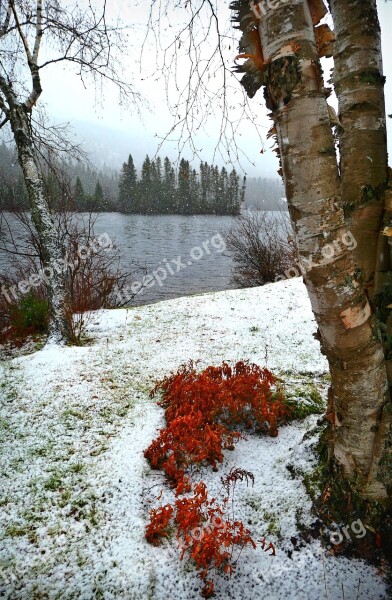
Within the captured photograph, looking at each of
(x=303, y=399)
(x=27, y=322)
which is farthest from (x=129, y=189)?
(x=303, y=399)

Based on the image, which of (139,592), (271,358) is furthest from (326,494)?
(271,358)

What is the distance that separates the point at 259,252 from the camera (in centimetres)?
1639

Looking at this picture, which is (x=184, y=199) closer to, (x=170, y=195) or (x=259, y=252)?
(x=170, y=195)

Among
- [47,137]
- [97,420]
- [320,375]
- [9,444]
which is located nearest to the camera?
[9,444]

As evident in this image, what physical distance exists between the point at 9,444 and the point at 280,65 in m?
4.01

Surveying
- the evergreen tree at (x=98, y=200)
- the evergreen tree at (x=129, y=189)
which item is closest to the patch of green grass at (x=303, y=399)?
the evergreen tree at (x=98, y=200)

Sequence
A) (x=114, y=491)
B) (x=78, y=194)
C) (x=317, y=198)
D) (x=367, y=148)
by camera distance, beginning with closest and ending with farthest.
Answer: (x=317, y=198) → (x=367, y=148) → (x=114, y=491) → (x=78, y=194)

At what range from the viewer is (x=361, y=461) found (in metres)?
2.15

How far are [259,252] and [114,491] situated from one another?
1464 centimetres

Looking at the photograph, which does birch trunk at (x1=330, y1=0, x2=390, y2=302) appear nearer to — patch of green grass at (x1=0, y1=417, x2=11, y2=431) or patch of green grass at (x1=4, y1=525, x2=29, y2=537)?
patch of green grass at (x1=4, y1=525, x2=29, y2=537)

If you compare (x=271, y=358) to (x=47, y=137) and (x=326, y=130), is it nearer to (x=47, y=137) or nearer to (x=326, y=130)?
(x=326, y=130)

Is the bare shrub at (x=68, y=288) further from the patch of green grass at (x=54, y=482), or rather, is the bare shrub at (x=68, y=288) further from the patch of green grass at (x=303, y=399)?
the patch of green grass at (x=303, y=399)

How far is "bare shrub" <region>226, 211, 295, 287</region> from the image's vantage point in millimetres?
15961

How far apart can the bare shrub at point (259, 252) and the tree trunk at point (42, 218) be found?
11.7 m
